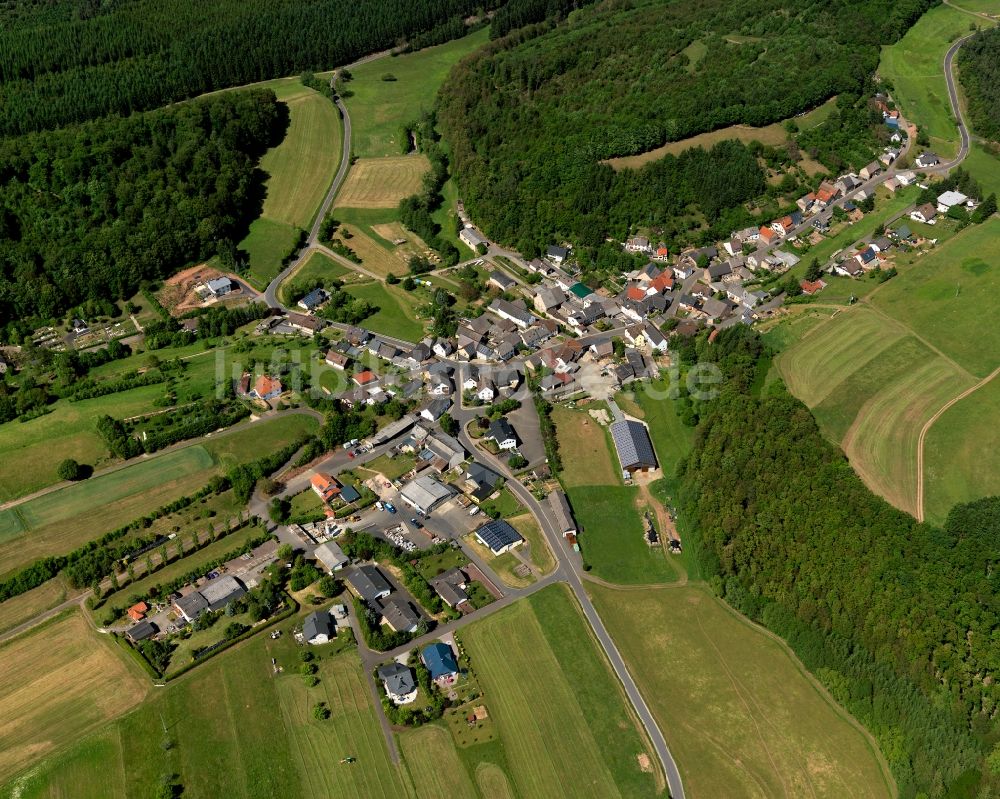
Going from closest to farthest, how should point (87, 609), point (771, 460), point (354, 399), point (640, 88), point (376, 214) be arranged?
point (87, 609)
point (771, 460)
point (354, 399)
point (376, 214)
point (640, 88)

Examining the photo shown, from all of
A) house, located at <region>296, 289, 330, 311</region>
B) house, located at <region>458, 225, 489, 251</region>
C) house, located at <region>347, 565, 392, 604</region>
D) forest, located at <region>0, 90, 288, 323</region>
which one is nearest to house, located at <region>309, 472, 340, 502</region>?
house, located at <region>347, 565, 392, 604</region>

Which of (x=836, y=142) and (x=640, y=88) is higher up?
(x=640, y=88)

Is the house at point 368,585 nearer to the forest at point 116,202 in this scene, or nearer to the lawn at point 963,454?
the lawn at point 963,454

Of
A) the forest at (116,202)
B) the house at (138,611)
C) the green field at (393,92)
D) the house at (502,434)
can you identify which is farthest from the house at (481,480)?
the green field at (393,92)

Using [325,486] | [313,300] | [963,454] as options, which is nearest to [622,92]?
[313,300]

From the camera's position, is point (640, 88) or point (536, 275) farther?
point (640, 88)

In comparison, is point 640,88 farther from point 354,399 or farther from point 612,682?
point 612,682

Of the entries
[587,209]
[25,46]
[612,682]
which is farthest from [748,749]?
[25,46]

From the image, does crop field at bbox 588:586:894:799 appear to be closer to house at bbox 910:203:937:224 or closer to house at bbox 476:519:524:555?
house at bbox 476:519:524:555

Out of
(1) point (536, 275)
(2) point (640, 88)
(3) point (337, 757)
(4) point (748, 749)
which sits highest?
(2) point (640, 88)
